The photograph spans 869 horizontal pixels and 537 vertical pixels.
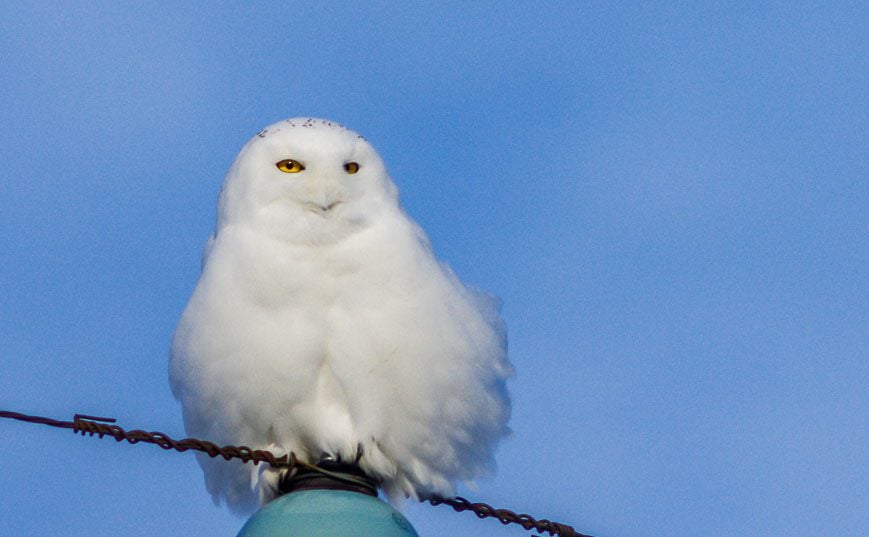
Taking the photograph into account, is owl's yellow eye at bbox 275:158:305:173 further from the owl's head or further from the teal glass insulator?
the teal glass insulator

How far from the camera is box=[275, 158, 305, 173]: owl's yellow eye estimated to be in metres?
5.06

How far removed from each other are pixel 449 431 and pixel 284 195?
947 millimetres

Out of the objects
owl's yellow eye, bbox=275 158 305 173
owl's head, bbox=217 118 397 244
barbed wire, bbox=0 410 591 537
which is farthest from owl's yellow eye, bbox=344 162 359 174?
barbed wire, bbox=0 410 591 537

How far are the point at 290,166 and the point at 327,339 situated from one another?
643 mm

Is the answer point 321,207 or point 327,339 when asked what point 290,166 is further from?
point 327,339

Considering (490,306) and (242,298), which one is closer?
(242,298)

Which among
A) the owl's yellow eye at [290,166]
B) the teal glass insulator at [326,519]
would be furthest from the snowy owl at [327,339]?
the teal glass insulator at [326,519]

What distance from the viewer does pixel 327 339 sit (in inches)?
189

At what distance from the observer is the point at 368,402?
4.79 metres

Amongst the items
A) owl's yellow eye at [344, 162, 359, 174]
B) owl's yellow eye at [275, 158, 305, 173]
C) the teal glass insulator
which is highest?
owl's yellow eye at [344, 162, 359, 174]

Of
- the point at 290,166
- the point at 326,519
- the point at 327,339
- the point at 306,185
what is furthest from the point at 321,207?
the point at 326,519

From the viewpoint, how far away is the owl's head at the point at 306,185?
492 cm

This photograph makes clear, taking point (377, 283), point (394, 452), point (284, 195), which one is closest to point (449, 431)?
point (394, 452)

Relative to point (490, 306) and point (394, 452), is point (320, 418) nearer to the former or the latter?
point (394, 452)
